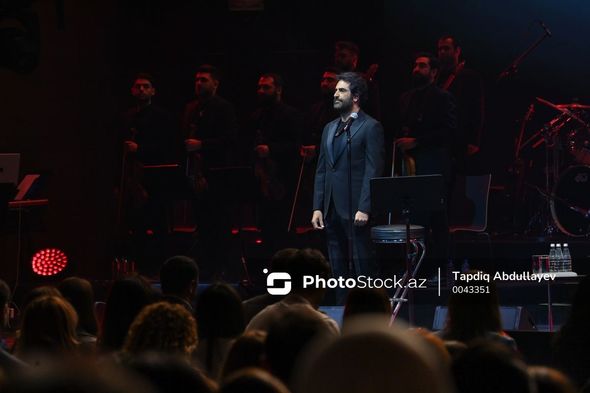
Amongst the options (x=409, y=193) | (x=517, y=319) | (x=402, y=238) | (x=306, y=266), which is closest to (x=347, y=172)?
(x=402, y=238)

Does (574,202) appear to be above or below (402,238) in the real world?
above

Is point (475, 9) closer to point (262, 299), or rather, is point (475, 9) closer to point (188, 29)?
point (188, 29)

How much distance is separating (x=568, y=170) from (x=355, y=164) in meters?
3.87

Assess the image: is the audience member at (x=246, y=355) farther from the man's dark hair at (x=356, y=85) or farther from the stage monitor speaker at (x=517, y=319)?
the man's dark hair at (x=356, y=85)

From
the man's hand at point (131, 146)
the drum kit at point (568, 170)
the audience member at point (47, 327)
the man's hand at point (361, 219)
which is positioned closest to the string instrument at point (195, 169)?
the man's hand at point (131, 146)

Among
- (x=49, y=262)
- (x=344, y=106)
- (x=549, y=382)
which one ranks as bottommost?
(x=49, y=262)

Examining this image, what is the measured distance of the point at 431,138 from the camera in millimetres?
9422

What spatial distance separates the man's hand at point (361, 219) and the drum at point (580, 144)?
4207 millimetres

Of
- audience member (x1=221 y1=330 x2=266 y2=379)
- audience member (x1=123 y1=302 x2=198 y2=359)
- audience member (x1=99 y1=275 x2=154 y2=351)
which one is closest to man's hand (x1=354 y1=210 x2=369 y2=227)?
audience member (x1=99 y1=275 x2=154 y2=351)

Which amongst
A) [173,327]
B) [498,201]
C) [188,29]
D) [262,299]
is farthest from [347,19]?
[173,327]

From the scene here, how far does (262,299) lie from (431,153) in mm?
4716

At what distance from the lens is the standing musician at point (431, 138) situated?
30.1 feet

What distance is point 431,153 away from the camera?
945cm

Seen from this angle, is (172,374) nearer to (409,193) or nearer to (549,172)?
(409,193)
